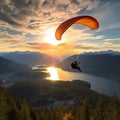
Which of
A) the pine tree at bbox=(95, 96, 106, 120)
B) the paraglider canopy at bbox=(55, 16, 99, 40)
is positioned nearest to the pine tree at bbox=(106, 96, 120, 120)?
the pine tree at bbox=(95, 96, 106, 120)

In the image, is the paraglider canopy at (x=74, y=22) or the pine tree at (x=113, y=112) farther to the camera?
the pine tree at (x=113, y=112)

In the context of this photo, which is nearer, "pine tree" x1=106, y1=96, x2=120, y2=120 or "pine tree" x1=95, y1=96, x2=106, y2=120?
"pine tree" x1=106, y1=96, x2=120, y2=120

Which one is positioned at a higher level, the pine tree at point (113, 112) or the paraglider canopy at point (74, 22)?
the paraglider canopy at point (74, 22)

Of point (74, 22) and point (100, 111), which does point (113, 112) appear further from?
point (74, 22)

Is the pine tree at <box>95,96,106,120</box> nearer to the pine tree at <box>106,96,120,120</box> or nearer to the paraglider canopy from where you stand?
the pine tree at <box>106,96,120,120</box>

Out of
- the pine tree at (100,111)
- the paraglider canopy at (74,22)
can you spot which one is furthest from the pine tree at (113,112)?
the paraglider canopy at (74,22)

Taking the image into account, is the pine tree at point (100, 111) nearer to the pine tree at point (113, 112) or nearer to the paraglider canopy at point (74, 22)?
the pine tree at point (113, 112)

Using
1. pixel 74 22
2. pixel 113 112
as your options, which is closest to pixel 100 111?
pixel 113 112

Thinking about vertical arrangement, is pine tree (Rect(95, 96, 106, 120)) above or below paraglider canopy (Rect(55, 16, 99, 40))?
below

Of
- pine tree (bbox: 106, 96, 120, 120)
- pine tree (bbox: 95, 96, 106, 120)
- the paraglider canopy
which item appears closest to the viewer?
the paraglider canopy

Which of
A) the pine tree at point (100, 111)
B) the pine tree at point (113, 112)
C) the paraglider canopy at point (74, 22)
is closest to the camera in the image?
the paraglider canopy at point (74, 22)

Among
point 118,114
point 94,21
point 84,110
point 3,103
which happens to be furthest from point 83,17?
point 84,110
